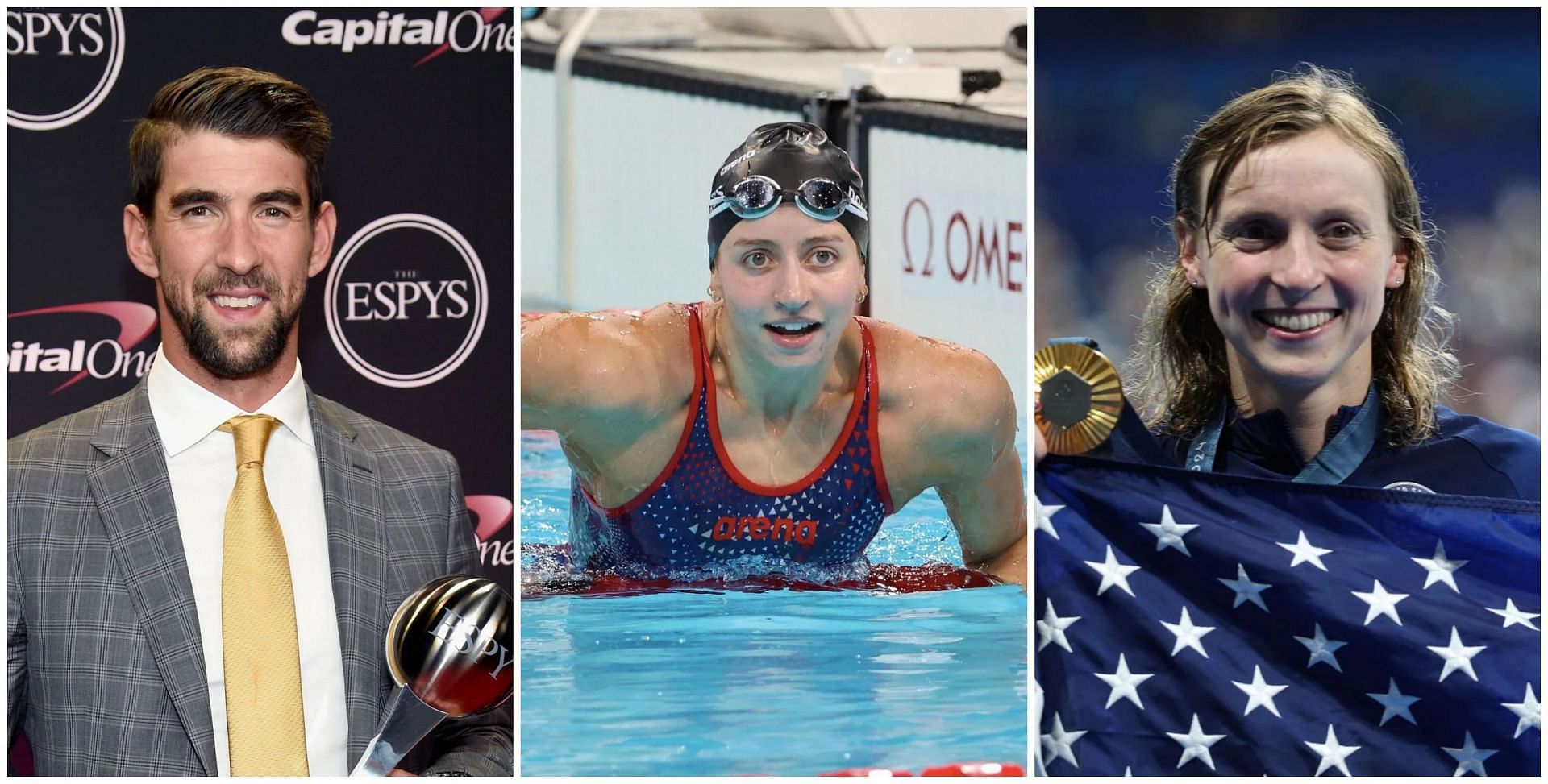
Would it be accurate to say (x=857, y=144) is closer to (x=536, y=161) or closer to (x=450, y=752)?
(x=536, y=161)

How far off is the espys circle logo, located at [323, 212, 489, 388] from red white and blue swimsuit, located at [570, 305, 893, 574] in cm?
55

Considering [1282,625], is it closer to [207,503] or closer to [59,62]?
[207,503]

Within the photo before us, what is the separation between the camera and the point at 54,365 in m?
3.90

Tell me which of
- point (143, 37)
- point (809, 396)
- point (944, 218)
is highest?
point (143, 37)

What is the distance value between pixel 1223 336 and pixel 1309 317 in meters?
0.23

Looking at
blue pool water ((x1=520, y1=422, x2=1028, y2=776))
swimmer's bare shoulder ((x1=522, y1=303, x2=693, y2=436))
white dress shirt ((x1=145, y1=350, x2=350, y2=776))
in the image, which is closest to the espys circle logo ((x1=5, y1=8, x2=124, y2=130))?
white dress shirt ((x1=145, y1=350, x2=350, y2=776))

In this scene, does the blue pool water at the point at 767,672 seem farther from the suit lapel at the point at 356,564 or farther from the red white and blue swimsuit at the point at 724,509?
the suit lapel at the point at 356,564

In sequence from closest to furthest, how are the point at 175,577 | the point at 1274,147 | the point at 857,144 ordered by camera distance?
the point at 175,577
the point at 1274,147
the point at 857,144

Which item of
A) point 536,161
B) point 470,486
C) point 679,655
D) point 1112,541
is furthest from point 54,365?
point 1112,541

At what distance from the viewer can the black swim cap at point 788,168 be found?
→ 3.85 meters

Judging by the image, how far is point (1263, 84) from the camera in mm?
3928

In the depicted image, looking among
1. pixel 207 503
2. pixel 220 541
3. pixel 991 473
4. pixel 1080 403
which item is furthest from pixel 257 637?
pixel 1080 403

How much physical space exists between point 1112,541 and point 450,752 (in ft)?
6.18

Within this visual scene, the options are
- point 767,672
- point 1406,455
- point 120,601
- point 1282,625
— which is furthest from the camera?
point 767,672
